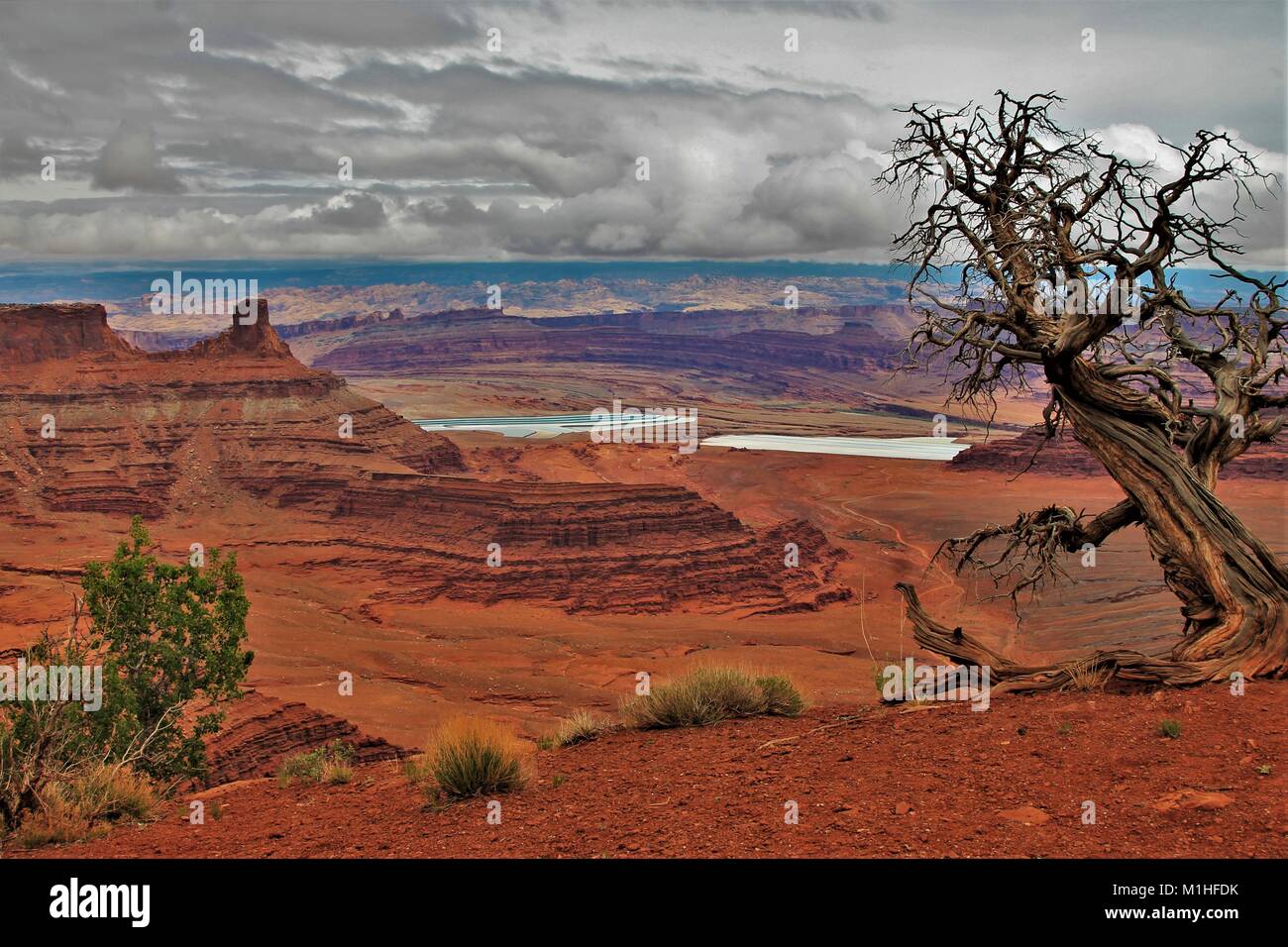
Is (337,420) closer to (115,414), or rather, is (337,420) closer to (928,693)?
(115,414)

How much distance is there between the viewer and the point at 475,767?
918 cm

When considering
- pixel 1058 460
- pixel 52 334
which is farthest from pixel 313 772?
pixel 1058 460

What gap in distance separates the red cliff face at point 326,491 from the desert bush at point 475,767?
4219cm

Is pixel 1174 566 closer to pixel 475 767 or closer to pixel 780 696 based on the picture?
pixel 780 696

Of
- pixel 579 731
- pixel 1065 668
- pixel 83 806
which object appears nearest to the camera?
pixel 83 806

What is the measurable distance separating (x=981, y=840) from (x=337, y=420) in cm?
7583

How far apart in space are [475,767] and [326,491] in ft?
208

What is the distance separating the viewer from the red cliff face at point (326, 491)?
54469mm

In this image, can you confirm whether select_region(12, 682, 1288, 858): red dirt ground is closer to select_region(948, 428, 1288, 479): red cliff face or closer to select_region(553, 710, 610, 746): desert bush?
select_region(553, 710, 610, 746): desert bush

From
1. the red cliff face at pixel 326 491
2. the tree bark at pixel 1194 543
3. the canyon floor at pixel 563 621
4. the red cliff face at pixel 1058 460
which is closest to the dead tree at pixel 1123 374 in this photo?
the tree bark at pixel 1194 543

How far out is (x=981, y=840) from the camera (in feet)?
22.8

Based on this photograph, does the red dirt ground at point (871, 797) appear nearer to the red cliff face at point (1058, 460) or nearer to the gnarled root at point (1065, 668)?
the gnarled root at point (1065, 668)

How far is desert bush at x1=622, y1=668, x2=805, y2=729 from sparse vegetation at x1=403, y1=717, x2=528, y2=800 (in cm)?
207
